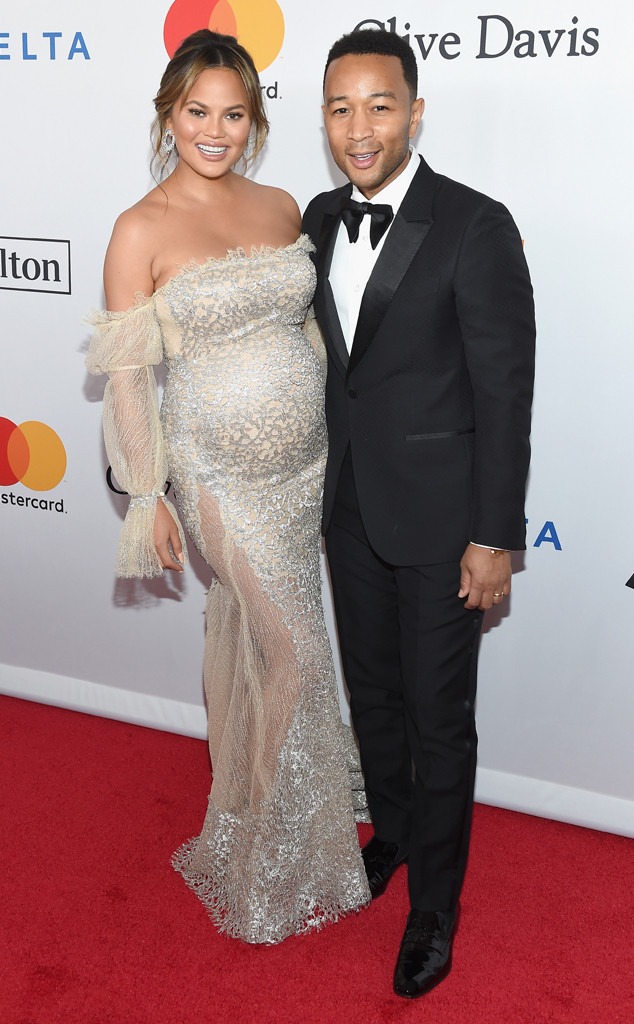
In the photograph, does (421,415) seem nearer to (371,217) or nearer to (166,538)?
(371,217)

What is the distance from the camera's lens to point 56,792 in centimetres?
292

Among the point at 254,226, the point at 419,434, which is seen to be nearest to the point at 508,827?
the point at 419,434

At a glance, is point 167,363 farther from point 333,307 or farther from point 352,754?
point 352,754

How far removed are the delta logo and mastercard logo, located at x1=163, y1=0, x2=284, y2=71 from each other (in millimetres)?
1233

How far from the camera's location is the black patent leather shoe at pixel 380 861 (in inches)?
98.7

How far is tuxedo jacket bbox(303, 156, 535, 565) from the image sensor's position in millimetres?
1952

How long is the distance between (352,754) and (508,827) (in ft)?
1.60

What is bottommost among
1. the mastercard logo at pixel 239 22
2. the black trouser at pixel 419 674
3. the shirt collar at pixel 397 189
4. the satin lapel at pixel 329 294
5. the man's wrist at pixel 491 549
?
the black trouser at pixel 419 674

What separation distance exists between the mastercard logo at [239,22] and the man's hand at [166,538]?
1278 millimetres

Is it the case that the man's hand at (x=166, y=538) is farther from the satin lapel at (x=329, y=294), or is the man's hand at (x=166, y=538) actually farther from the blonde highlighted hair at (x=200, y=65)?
the blonde highlighted hair at (x=200, y=65)

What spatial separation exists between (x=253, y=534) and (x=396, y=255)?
66 cm

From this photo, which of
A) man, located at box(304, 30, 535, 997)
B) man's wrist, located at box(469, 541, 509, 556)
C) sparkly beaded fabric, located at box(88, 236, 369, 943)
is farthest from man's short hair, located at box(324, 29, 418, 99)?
man's wrist, located at box(469, 541, 509, 556)

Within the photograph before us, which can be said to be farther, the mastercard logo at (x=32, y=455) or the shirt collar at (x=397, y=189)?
the mastercard logo at (x=32, y=455)

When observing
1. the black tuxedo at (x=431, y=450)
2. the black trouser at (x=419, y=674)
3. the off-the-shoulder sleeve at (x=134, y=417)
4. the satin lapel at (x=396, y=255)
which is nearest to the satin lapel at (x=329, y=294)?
the black tuxedo at (x=431, y=450)
